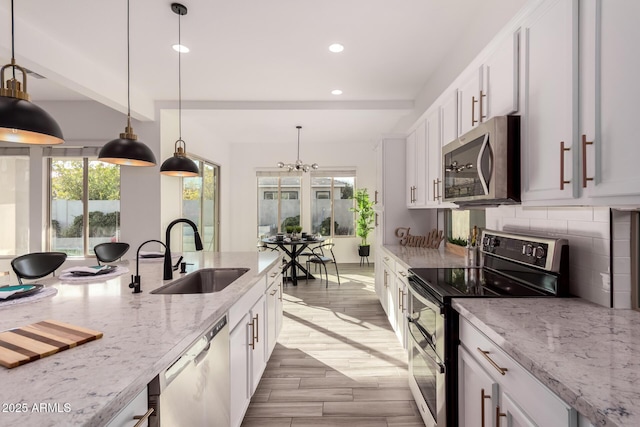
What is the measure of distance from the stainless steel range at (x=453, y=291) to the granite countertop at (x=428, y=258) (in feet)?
0.98

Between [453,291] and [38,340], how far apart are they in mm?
1694

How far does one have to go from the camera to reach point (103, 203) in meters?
4.81

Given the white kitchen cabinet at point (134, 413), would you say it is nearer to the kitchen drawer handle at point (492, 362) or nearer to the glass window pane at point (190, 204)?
the kitchen drawer handle at point (492, 362)

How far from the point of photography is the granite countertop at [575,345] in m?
0.75

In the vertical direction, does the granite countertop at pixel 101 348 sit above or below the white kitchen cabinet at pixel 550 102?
below

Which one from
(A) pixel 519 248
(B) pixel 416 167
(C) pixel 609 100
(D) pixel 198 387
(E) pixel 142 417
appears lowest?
(D) pixel 198 387

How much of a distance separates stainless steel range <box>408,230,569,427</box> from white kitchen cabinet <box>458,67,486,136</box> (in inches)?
29.5

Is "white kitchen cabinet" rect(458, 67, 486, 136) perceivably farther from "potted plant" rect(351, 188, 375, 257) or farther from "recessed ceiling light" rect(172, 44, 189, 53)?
"potted plant" rect(351, 188, 375, 257)

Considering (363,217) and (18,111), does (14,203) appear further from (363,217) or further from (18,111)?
(363,217)

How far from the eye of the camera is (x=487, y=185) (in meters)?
1.71

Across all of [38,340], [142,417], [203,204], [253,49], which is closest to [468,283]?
[142,417]

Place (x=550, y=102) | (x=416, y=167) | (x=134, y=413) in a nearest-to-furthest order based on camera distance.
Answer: (x=134, y=413) → (x=550, y=102) → (x=416, y=167)

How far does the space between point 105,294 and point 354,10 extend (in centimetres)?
259

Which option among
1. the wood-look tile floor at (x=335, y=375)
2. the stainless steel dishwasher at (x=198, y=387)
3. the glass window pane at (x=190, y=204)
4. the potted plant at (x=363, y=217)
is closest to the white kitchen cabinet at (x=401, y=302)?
the wood-look tile floor at (x=335, y=375)
